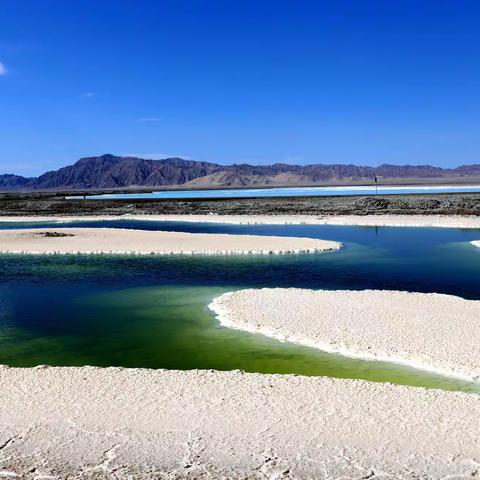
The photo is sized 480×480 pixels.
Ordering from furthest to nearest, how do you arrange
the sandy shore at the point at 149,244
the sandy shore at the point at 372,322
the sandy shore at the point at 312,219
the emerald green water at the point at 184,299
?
the sandy shore at the point at 312,219
the sandy shore at the point at 149,244
the emerald green water at the point at 184,299
the sandy shore at the point at 372,322

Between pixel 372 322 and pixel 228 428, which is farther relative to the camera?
pixel 372 322

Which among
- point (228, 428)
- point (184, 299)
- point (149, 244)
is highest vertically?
point (149, 244)

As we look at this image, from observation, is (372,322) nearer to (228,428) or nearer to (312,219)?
(228,428)

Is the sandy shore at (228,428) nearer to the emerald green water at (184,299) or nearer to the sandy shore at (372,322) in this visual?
the emerald green water at (184,299)

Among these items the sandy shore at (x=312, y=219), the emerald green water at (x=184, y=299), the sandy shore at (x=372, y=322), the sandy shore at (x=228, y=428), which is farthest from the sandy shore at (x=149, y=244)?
the sandy shore at (x=228, y=428)

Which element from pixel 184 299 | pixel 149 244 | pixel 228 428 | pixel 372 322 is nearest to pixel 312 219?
pixel 149 244

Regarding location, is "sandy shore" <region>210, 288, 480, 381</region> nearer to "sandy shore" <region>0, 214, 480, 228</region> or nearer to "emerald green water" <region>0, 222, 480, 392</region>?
"emerald green water" <region>0, 222, 480, 392</region>

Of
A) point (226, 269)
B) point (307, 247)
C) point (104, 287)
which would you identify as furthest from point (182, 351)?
point (307, 247)
